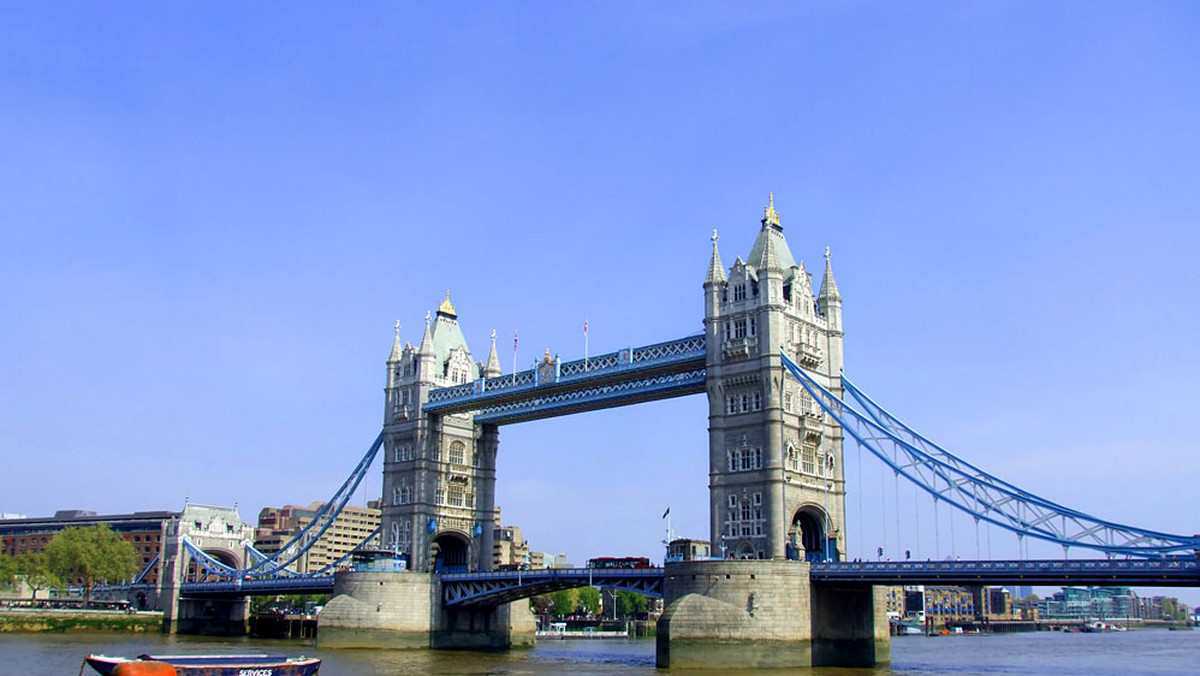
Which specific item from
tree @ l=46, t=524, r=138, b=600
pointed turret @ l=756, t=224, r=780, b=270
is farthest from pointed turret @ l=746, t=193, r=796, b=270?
tree @ l=46, t=524, r=138, b=600

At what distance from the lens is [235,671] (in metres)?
48.5

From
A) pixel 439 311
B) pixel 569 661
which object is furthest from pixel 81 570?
pixel 569 661

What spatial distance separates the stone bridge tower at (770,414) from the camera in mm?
73000

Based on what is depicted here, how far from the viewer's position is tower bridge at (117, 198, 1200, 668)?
6456cm

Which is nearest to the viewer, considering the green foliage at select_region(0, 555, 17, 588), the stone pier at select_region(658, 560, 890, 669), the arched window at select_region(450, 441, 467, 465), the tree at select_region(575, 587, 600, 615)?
the stone pier at select_region(658, 560, 890, 669)

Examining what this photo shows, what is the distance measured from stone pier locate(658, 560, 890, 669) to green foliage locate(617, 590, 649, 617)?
396ft

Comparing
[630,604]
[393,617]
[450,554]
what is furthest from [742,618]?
[630,604]

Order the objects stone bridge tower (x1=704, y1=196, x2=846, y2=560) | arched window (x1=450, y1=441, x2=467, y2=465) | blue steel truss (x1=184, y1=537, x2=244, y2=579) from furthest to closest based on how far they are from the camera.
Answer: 1. blue steel truss (x1=184, y1=537, x2=244, y2=579)
2. arched window (x1=450, y1=441, x2=467, y2=465)
3. stone bridge tower (x1=704, y1=196, x2=846, y2=560)

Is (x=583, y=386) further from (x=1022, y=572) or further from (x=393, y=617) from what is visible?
(x=1022, y=572)

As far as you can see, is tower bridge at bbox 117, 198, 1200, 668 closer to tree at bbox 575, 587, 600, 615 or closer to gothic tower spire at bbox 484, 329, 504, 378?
gothic tower spire at bbox 484, 329, 504, 378

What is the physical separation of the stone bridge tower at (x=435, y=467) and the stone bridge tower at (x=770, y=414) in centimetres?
3142

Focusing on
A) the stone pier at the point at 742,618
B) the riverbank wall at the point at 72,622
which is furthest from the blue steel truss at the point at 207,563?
the stone pier at the point at 742,618

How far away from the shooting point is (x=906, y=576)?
63281 mm

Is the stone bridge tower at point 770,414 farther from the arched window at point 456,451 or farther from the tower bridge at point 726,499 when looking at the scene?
the arched window at point 456,451
